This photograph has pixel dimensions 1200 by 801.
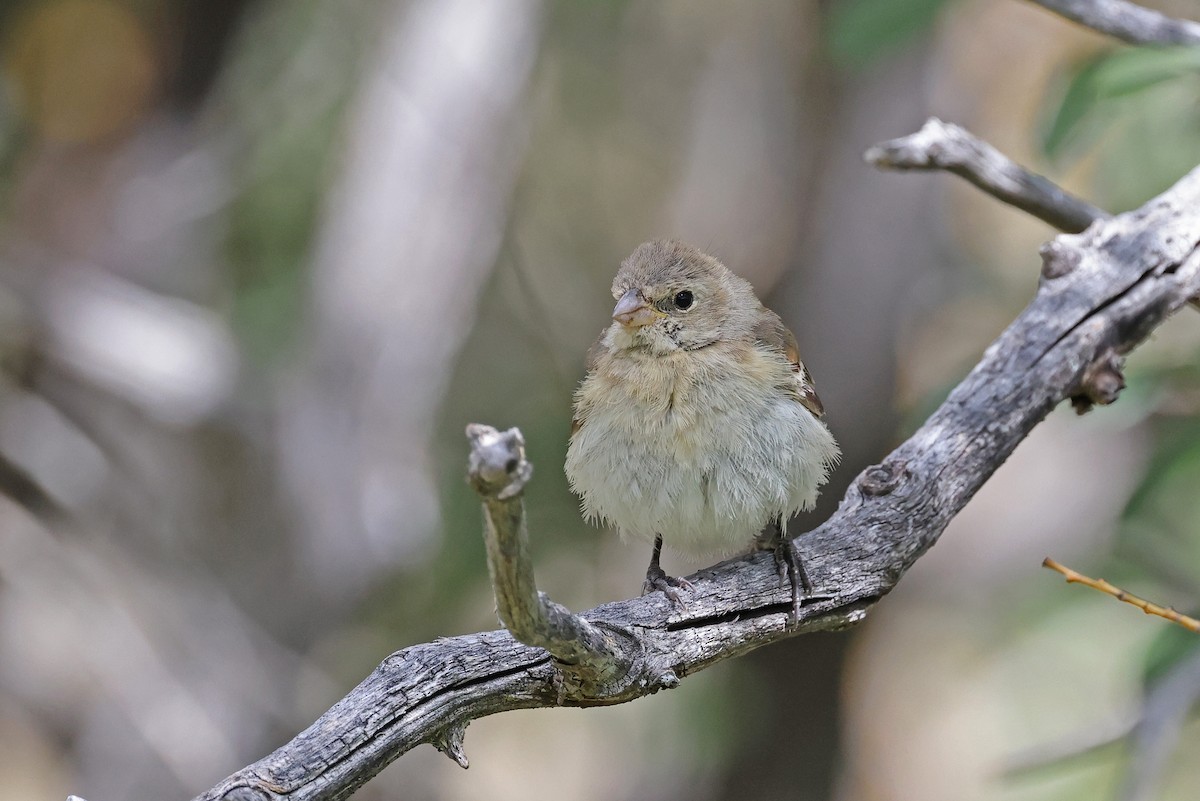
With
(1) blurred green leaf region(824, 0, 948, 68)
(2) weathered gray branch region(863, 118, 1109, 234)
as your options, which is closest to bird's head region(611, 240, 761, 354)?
(2) weathered gray branch region(863, 118, 1109, 234)

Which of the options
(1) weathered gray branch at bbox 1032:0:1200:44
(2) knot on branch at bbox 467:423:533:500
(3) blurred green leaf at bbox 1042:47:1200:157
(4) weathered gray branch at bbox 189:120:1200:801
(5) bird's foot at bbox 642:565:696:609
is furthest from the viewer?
(1) weathered gray branch at bbox 1032:0:1200:44

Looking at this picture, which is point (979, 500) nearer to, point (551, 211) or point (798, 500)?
point (551, 211)

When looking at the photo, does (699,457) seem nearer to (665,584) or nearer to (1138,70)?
(665,584)

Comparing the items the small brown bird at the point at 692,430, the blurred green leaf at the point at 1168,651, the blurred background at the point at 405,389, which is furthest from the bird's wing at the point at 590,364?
the blurred background at the point at 405,389

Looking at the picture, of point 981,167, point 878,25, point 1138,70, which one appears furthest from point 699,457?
point 878,25

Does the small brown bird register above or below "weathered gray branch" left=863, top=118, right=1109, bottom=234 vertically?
below

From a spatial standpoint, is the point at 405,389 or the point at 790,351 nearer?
the point at 790,351

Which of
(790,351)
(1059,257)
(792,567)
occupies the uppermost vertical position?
(790,351)

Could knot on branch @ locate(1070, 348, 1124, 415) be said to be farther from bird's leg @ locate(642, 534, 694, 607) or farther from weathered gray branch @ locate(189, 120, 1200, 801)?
bird's leg @ locate(642, 534, 694, 607)
